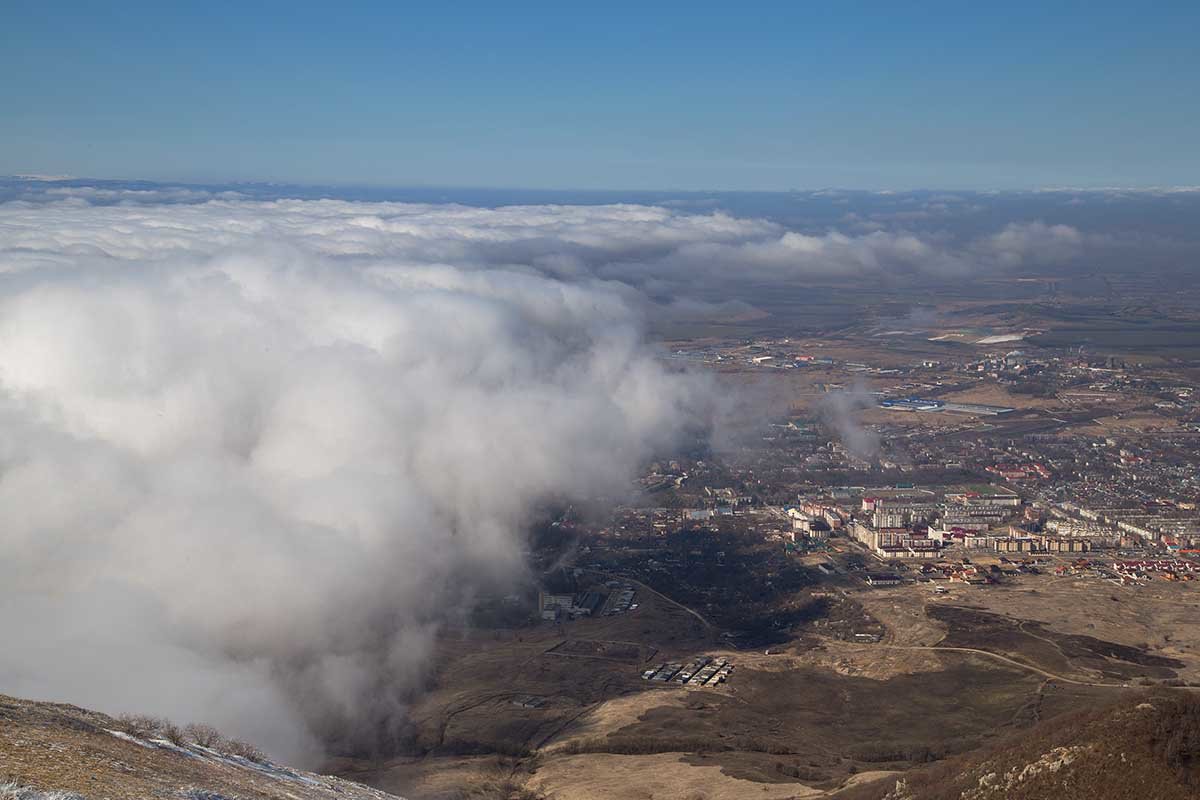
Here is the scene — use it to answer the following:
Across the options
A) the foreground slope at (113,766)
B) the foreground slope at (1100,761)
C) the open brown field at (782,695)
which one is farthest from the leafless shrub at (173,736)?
the foreground slope at (1100,761)

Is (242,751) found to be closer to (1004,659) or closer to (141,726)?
(141,726)

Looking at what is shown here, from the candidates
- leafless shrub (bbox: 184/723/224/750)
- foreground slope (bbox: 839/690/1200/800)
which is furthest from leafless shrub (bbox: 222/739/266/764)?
foreground slope (bbox: 839/690/1200/800)

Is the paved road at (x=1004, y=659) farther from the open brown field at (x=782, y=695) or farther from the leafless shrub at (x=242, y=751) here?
the leafless shrub at (x=242, y=751)

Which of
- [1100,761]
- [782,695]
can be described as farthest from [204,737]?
[782,695]

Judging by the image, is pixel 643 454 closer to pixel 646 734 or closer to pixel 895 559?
pixel 895 559

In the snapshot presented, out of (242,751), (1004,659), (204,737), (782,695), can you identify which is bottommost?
(782,695)

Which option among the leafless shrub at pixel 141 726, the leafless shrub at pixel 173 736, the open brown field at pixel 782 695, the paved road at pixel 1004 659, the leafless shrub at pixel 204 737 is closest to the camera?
the leafless shrub at pixel 141 726
